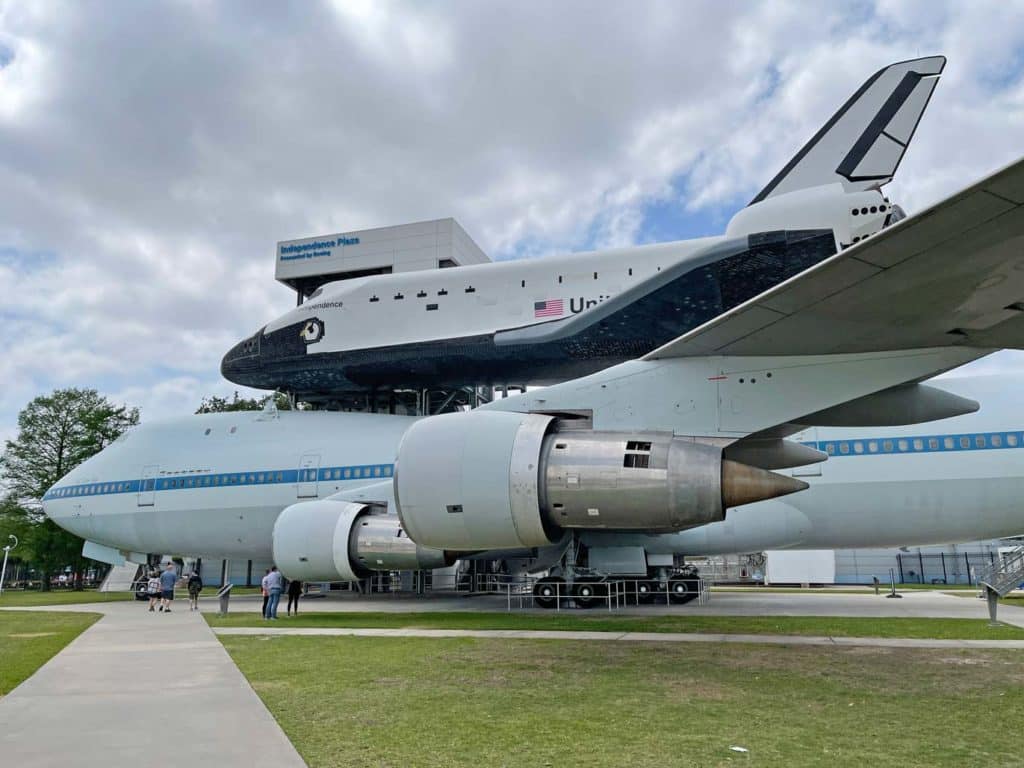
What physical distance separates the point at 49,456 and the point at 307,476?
29.0 metres

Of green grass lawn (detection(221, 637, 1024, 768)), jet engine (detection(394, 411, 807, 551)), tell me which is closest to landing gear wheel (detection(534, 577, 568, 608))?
green grass lawn (detection(221, 637, 1024, 768))

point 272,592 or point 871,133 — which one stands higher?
point 871,133

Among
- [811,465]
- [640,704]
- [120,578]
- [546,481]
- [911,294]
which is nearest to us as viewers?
[640,704]

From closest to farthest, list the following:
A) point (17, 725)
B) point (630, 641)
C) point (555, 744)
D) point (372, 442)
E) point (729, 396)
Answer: point (555, 744), point (17, 725), point (729, 396), point (630, 641), point (372, 442)

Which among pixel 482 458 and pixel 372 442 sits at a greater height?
pixel 372 442

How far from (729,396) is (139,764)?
5821 millimetres

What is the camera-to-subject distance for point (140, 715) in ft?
18.0

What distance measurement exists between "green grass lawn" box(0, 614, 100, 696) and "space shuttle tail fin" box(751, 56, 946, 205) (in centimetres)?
1529

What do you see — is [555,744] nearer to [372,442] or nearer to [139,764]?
[139,764]

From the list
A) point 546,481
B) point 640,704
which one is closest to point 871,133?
point 546,481

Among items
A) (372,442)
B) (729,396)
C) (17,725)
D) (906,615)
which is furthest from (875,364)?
(372,442)

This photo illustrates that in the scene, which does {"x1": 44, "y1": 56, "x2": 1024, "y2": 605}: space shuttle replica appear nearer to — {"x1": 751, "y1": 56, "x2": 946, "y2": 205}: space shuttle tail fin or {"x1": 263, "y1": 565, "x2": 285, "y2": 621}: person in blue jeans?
{"x1": 751, "y1": 56, "x2": 946, "y2": 205}: space shuttle tail fin

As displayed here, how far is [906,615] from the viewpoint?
13.6m

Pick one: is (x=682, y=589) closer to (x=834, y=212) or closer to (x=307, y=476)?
(x=834, y=212)
